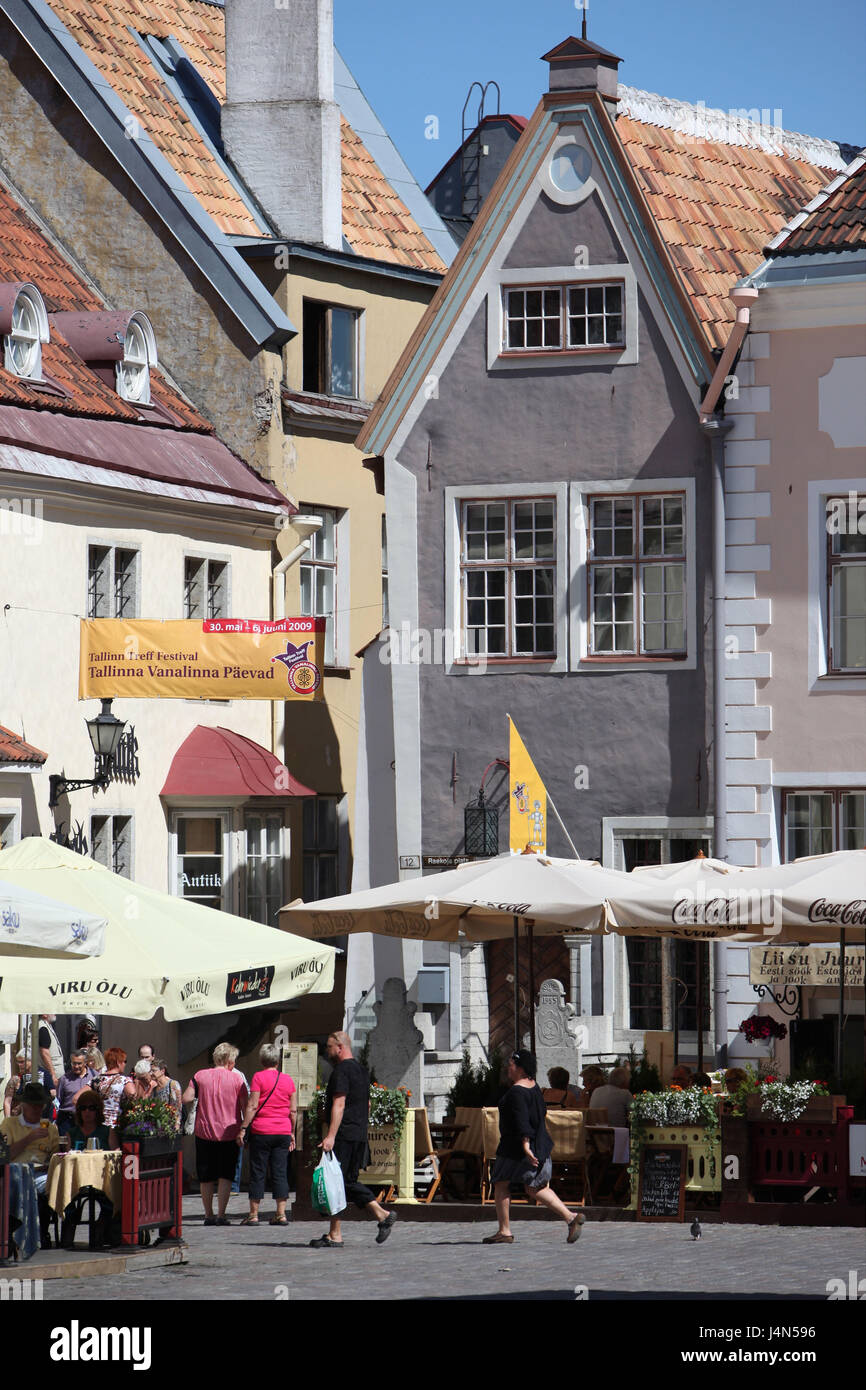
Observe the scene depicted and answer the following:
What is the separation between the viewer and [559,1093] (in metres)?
20.5

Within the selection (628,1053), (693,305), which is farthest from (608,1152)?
(693,305)

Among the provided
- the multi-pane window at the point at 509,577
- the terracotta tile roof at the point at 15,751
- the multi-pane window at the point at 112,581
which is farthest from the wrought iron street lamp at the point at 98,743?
the multi-pane window at the point at 509,577

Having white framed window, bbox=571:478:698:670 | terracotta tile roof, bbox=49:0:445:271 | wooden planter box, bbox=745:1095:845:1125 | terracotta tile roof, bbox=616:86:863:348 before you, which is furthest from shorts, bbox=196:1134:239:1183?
terracotta tile roof, bbox=49:0:445:271

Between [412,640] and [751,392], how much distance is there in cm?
417

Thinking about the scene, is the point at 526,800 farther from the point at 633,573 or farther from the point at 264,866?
the point at 264,866

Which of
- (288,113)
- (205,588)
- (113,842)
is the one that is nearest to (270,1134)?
(113,842)

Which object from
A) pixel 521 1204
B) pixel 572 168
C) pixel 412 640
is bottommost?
pixel 521 1204

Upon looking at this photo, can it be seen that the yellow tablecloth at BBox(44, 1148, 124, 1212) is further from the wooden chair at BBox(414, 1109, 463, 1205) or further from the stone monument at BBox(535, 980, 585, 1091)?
the stone monument at BBox(535, 980, 585, 1091)

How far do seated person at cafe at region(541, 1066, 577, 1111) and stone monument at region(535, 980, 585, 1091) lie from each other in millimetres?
915

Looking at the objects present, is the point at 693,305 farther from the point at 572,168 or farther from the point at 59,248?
the point at 59,248

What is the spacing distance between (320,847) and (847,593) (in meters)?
8.17

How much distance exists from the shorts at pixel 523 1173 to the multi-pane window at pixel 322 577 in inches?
487

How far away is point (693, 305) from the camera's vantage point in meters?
23.9

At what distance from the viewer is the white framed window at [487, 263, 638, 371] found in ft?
79.5
